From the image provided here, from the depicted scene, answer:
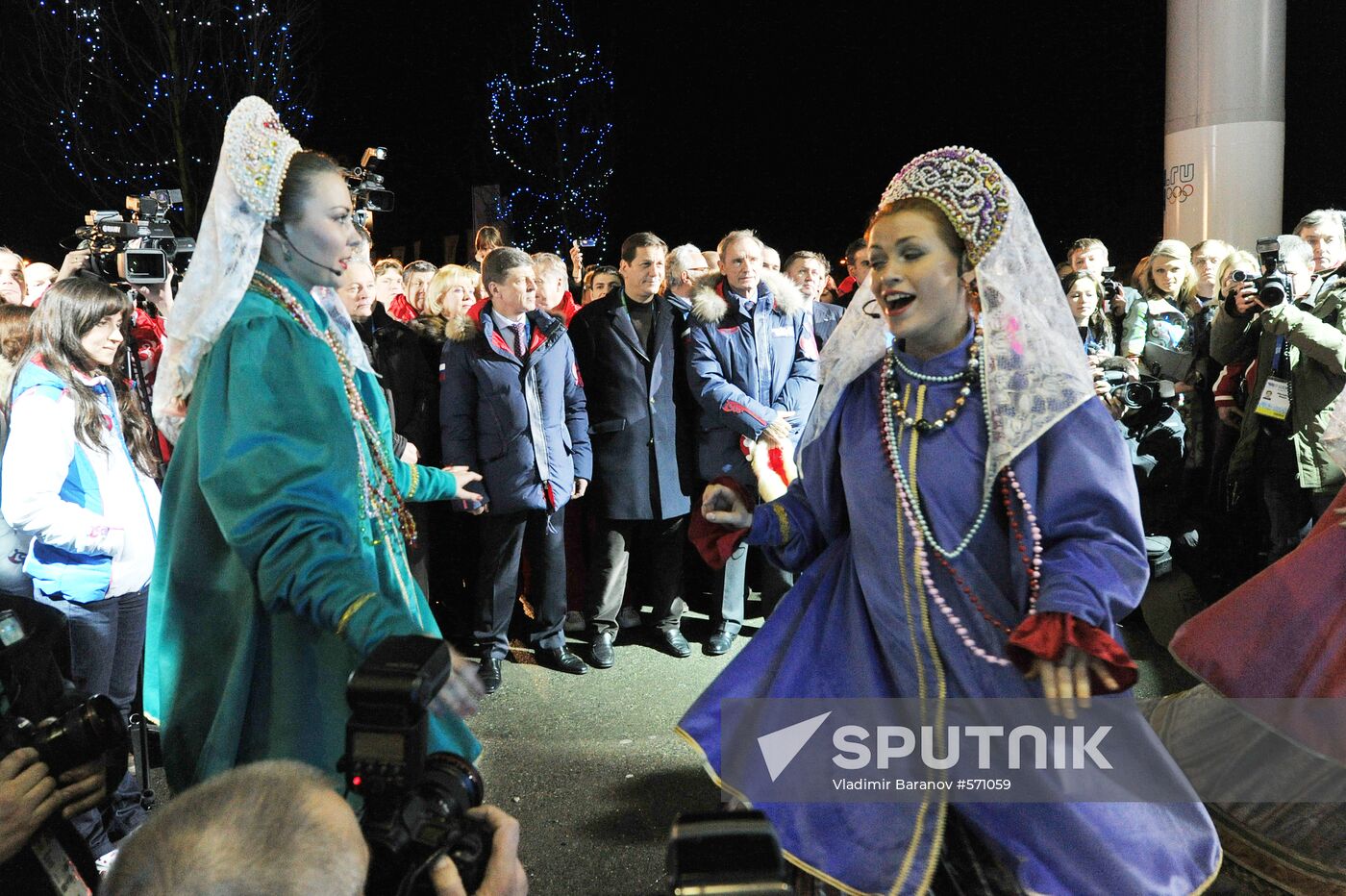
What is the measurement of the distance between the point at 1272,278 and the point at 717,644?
3.35 metres

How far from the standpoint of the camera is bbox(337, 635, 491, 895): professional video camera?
1.36 m

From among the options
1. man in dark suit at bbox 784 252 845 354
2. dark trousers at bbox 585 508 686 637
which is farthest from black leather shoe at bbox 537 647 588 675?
man in dark suit at bbox 784 252 845 354

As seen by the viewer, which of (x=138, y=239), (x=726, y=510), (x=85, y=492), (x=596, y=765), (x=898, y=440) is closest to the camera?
(x=898, y=440)

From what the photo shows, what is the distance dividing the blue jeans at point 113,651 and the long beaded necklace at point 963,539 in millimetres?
2494

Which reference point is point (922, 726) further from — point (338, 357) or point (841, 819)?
point (338, 357)

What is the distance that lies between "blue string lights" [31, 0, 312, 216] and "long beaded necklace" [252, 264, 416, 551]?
34.7ft

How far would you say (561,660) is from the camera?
5.36 m

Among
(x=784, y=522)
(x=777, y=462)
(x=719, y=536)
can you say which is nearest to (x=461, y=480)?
(x=719, y=536)

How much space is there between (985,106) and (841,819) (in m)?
13.5

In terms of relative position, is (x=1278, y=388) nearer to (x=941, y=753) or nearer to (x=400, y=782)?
(x=941, y=753)

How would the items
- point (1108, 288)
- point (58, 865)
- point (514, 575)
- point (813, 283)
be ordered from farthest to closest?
point (1108, 288) < point (813, 283) < point (514, 575) < point (58, 865)

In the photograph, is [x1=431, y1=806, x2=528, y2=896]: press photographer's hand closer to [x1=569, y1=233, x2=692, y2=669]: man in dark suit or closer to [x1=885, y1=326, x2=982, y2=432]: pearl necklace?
[x1=885, y1=326, x2=982, y2=432]: pearl necklace

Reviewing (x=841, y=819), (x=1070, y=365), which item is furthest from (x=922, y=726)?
(x=1070, y=365)

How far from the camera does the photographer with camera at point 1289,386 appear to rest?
5113 millimetres
